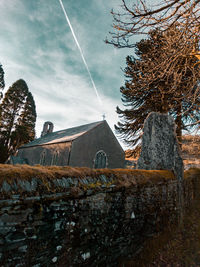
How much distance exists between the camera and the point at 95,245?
2980 mm

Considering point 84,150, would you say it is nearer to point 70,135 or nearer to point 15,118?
point 70,135

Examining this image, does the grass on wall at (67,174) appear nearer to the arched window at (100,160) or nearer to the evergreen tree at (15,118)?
the arched window at (100,160)

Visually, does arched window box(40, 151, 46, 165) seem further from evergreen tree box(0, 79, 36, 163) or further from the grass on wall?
the grass on wall

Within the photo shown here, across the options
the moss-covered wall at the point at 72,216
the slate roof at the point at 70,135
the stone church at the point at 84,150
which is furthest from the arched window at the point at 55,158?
the moss-covered wall at the point at 72,216

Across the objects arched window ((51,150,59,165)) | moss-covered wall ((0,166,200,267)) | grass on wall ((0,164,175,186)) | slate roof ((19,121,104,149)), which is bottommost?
moss-covered wall ((0,166,200,267))

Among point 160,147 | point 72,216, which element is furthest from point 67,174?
point 160,147

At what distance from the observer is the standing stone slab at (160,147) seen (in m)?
6.49

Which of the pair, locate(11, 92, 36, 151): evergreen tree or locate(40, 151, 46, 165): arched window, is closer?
locate(40, 151, 46, 165): arched window

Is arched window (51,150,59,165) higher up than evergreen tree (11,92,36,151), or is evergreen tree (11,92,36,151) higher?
evergreen tree (11,92,36,151)

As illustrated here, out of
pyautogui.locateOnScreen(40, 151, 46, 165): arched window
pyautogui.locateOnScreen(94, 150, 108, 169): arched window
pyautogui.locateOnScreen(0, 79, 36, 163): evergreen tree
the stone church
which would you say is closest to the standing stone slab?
the stone church

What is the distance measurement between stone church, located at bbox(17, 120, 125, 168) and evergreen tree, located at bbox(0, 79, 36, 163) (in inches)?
224

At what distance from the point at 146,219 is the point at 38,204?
3.22 meters

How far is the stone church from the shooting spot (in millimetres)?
15836

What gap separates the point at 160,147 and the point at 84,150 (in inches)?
424
